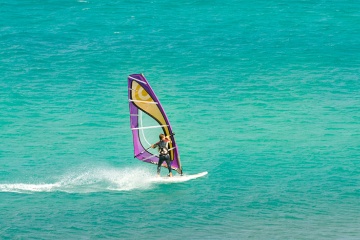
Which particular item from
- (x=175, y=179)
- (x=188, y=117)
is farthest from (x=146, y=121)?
(x=188, y=117)

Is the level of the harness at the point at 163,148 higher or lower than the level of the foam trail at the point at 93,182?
higher

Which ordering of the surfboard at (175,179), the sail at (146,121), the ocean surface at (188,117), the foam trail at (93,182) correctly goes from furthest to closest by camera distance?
the surfboard at (175,179)
the foam trail at (93,182)
the sail at (146,121)
the ocean surface at (188,117)

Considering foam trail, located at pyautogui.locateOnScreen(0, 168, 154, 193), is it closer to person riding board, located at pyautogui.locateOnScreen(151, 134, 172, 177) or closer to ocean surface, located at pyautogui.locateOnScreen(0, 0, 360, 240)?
ocean surface, located at pyautogui.locateOnScreen(0, 0, 360, 240)

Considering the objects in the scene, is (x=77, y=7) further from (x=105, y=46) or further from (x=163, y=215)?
(x=163, y=215)

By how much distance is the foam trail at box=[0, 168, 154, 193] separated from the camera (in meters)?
39.1

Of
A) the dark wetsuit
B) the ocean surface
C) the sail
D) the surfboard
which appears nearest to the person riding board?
the dark wetsuit

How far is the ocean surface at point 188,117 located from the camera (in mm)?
35500

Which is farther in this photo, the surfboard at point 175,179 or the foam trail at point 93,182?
the surfboard at point 175,179

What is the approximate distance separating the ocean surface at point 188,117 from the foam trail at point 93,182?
3.5 inches

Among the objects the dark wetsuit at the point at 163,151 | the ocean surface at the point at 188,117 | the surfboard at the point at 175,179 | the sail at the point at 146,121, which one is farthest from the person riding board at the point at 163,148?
the ocean surface at the point at 188,117

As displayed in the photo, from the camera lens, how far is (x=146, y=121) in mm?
38594

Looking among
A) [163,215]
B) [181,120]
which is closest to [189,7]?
[181,120]

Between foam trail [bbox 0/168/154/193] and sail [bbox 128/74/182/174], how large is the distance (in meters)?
1.33

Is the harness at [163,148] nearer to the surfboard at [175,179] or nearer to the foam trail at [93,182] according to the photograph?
the surfboard at [175,179]
